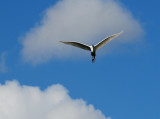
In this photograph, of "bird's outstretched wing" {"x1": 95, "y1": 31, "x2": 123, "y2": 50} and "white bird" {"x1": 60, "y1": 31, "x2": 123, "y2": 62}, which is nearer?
"white bird" {"x1": 60, "y1": 31, "x2": 123, "y2": 62}

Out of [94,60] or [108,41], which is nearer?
[94,60]

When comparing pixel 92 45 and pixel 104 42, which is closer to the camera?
pixel 92 45

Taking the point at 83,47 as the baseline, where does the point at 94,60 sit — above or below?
below

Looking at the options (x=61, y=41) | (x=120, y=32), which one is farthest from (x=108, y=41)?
(x=61, y=41)

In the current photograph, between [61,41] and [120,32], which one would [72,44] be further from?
[120,32]

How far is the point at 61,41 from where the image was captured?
42.0 m

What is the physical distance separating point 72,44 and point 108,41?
5618 mm

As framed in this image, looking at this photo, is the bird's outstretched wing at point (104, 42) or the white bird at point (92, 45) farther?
the bird's outstretched wing at point (104, 42)

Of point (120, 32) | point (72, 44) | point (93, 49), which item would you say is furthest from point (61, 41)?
point (120, 32)

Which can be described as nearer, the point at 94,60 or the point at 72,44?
the point at 94,60

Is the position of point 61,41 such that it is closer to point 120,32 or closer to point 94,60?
point 94,60

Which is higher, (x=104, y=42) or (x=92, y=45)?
(x=104, y=42)

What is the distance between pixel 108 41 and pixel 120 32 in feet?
10.2

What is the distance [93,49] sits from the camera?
4075cm
